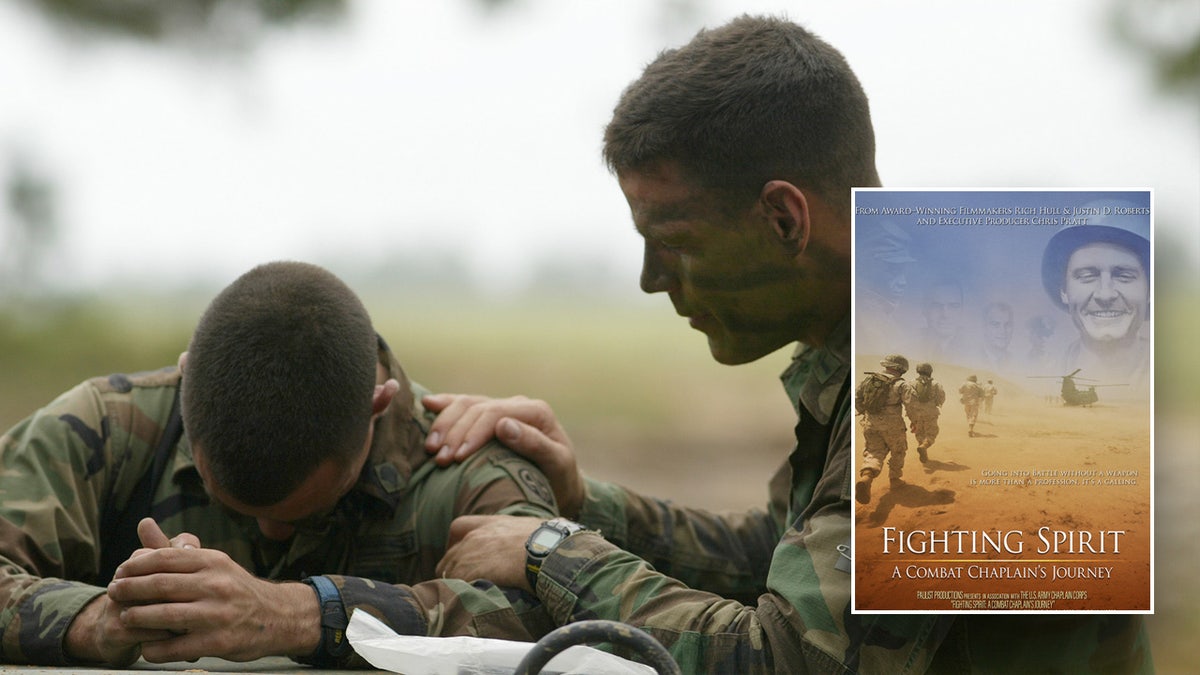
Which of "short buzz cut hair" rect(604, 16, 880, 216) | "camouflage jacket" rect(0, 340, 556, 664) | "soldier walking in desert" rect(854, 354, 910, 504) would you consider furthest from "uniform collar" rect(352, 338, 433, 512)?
"soldier walking in desert" rect(854, 354, 910, 504)

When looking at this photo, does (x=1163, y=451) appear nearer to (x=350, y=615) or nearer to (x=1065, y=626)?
(x=1065, y=626)

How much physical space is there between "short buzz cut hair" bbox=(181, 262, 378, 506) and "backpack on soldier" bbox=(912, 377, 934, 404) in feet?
4.05

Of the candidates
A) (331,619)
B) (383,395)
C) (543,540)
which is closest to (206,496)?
(383,395)

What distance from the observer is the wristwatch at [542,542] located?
2.75 meters

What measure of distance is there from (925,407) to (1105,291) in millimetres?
339

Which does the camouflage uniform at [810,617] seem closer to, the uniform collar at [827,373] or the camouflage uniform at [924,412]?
the uniform collar at [827,373]

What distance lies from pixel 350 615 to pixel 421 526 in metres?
0.55

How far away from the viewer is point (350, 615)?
262 centimetres

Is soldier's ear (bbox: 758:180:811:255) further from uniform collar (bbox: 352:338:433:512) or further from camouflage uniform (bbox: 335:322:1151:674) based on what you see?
uniform collar (bbox: 352:338:433:512)

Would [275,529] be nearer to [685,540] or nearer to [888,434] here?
[685,540]

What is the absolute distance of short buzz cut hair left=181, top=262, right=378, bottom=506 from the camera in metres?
2.80

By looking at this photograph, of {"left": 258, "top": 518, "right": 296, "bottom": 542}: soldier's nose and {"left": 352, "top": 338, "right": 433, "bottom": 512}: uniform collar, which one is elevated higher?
{"left": 352, "top": 338, "right": 433, "bottom": 512}: uniform collar

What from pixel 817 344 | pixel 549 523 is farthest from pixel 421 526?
pixel 817 344

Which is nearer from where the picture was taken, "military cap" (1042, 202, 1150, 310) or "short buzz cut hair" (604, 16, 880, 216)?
"military cap" (1042, 202, 1150, 310)
